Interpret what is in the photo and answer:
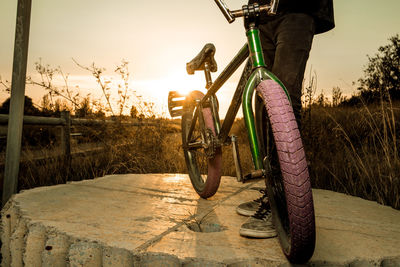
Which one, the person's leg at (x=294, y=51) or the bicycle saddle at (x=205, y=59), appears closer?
the person's leg at (x=294, y=51)

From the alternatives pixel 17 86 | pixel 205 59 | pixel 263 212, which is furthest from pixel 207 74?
pixel 17 86

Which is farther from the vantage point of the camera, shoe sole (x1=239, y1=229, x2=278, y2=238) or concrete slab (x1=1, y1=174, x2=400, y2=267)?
shoe sole (x1=239, y1=229, x2=278, y2=238)

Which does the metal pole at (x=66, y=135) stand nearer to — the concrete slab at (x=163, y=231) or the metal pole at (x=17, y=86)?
the metal pole at (x=17, y=86)

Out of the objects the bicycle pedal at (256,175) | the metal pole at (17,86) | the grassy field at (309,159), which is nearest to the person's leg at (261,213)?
the bicycle pedal at (256,175)

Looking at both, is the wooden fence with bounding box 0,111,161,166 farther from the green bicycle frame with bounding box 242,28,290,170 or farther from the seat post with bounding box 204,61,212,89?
the green bicycle frame with bounding box 242,28,290,170

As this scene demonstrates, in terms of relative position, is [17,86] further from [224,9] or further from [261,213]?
[261,213]

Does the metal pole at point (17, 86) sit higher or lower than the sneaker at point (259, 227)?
higher

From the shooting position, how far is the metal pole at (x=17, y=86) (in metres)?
2.16

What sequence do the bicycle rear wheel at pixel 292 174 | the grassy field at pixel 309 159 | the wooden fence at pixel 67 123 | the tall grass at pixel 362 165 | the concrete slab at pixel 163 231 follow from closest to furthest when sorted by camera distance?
the bicycle rear wheel at pixel 292 174 < the concrete slab at pixel 163 231 < the tall grass at pixel 362 165 < the grassy field at pixel 309 159 < the wooden fence at pixel 67 123

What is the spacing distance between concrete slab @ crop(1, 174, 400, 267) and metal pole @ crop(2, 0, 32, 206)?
22cm

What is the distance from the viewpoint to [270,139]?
146 cm

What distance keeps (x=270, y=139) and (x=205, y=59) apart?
969 mm

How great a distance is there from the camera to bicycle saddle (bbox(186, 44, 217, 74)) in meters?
2.13

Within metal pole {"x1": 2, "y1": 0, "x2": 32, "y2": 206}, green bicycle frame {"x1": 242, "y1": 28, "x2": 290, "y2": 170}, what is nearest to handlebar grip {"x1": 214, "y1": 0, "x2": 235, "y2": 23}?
green bicycle frame {"x1": 242, "y1": 28, "x2": 290, "y2": 170}
